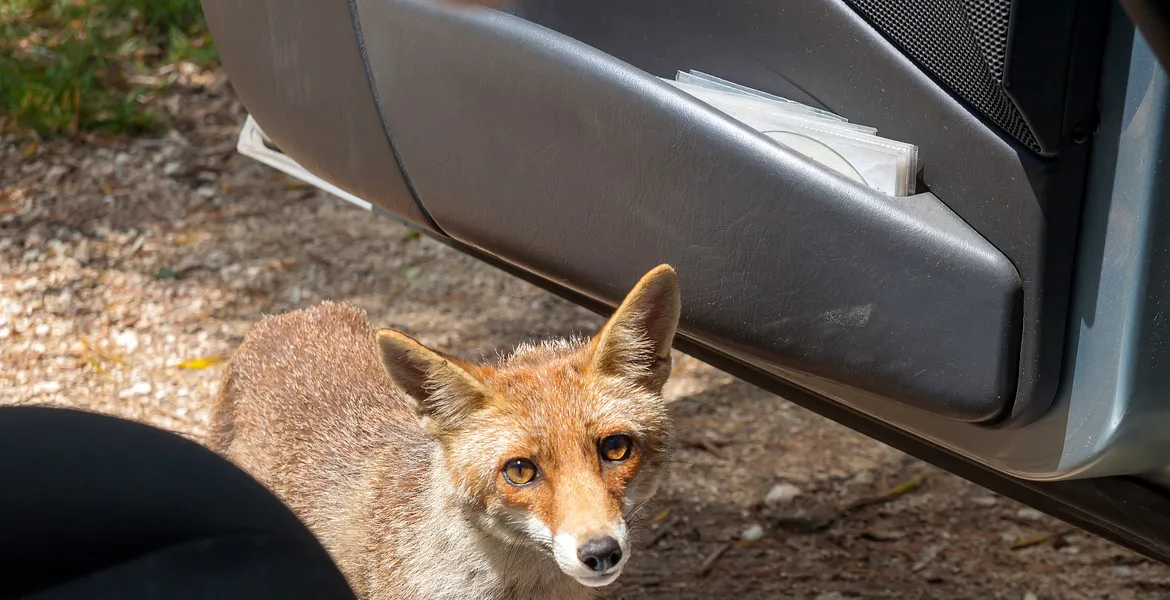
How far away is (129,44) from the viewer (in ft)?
20.5

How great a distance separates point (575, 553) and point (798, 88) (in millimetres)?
949

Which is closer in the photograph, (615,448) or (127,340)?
(615,448)

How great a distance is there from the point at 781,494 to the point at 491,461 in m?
1.68

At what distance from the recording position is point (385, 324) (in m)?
4.67

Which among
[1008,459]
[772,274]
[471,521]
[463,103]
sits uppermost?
[463,103]

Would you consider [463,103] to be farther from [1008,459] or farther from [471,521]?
[1008,459]

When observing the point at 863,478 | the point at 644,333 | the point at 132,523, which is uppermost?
the point at 132,523

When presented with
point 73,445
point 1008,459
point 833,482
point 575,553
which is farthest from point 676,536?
point 73,445

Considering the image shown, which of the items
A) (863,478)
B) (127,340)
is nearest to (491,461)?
(863,478)

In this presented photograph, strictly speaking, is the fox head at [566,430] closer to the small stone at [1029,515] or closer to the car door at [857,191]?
the car door at [857,191]

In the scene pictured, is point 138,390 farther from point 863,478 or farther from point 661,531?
point 863,478

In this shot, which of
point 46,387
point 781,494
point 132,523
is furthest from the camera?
point 46,387

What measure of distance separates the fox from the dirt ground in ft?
2.69

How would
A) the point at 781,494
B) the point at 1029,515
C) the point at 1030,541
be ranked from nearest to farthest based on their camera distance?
the point at 1030,541 < the point at 1029,515 < the point at 781,494
